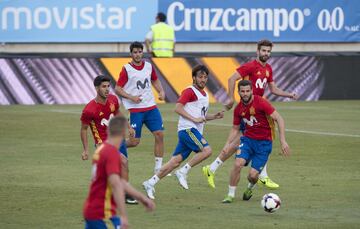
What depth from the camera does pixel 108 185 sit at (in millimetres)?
9508

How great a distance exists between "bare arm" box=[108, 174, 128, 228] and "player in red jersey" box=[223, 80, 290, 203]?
5617mm

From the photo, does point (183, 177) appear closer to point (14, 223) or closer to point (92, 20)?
point (14, 223)

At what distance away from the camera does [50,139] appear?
22.8 meters

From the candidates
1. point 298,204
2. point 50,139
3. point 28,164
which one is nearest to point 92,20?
point 50,139

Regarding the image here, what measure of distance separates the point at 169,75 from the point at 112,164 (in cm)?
2239

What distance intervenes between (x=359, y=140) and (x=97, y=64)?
1063 cm

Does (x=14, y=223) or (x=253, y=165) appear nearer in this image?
(x=14, y=223)

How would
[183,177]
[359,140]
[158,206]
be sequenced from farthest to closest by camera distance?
[359,140]
[183,177]
[158,206]

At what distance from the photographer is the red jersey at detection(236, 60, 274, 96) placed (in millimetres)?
17344

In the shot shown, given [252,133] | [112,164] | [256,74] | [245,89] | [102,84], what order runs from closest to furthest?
1. [112,164]
2. [102,84]
3. [245,89]
4. [252,133]
5. [256,74]

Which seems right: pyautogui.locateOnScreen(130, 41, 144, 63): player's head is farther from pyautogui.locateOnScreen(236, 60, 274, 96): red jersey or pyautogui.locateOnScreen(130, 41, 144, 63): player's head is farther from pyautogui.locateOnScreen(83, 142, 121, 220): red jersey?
pyautogui.locateOnScreen(83, 142, 121, 220): red jersey

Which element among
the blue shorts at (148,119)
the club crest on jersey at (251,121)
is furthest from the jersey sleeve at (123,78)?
the club crest on jersey at (251,121)

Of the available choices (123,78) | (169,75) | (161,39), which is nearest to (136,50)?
(123,78)

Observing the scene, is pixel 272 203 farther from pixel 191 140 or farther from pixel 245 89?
pixel 191 140
